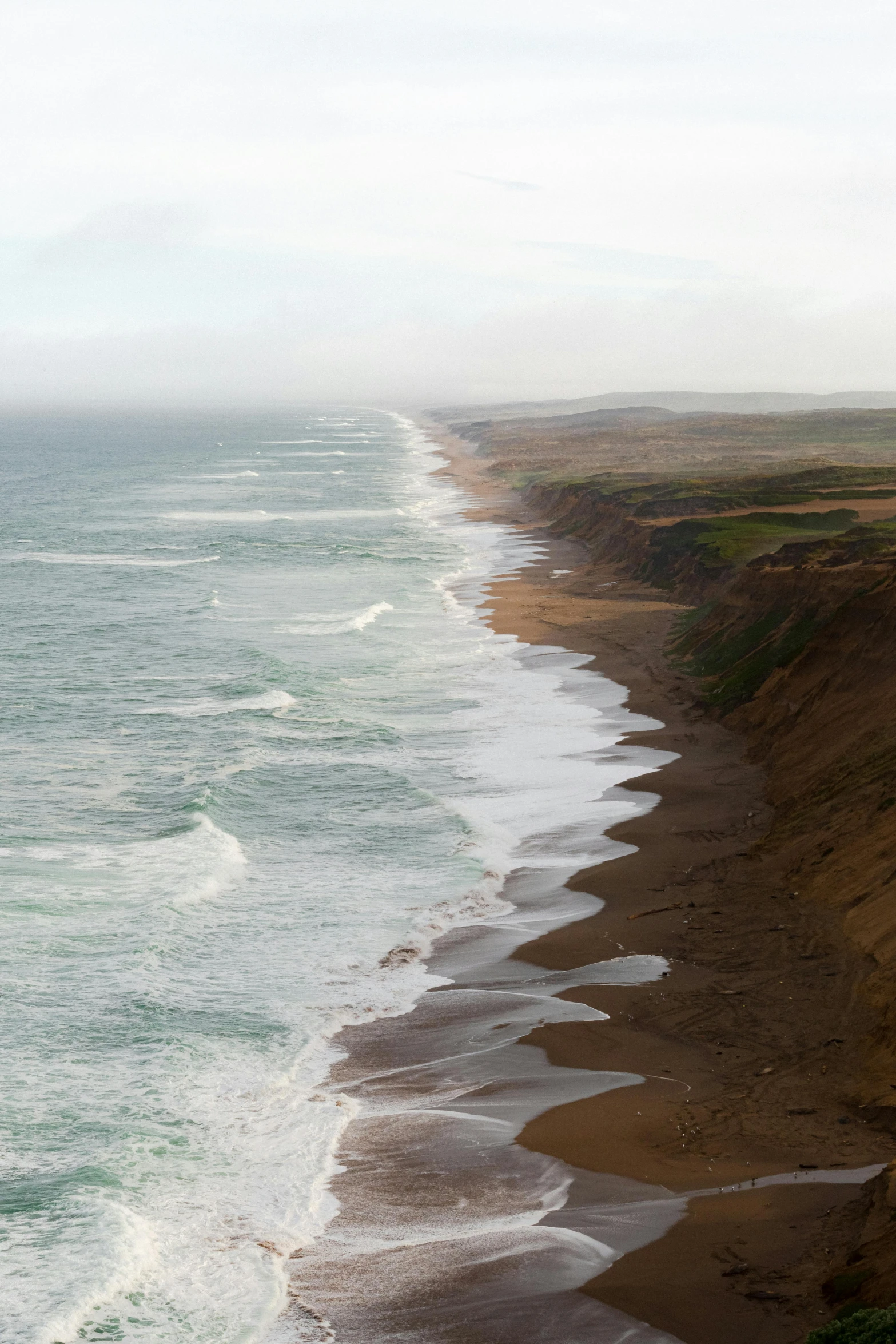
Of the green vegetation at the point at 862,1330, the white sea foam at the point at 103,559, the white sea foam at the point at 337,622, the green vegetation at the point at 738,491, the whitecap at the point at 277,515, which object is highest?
the green vegetation at the point at 738,491

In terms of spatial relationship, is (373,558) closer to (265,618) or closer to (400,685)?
(265,618)

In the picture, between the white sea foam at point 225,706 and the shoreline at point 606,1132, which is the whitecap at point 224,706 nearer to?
the white sea foam at point 225,706

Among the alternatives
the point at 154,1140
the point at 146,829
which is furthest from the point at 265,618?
the point at 154,1140

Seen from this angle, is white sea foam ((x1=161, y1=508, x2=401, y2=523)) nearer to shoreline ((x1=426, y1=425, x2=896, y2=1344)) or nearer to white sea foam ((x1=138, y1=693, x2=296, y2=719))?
white sea foam ((x1=138, y1=693, x2=296, y2=719))

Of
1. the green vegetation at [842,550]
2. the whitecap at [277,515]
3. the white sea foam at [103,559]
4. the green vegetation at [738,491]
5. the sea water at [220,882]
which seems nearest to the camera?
the sea water at [220,882]

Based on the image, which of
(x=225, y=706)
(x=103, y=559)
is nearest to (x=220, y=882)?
(x=225, y=706)

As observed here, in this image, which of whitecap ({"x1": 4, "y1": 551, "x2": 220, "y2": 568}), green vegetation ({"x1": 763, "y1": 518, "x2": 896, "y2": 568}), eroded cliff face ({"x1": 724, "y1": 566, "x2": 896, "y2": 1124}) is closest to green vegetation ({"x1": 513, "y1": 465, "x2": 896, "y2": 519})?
green vegetation ({"x1": 763, "y1": 518, "x2": 896, "y2": 568})

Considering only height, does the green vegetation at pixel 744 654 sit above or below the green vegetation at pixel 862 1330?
above

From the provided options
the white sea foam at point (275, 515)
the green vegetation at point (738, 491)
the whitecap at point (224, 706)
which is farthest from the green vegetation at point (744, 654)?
the white sea foam at point (275, 515)
